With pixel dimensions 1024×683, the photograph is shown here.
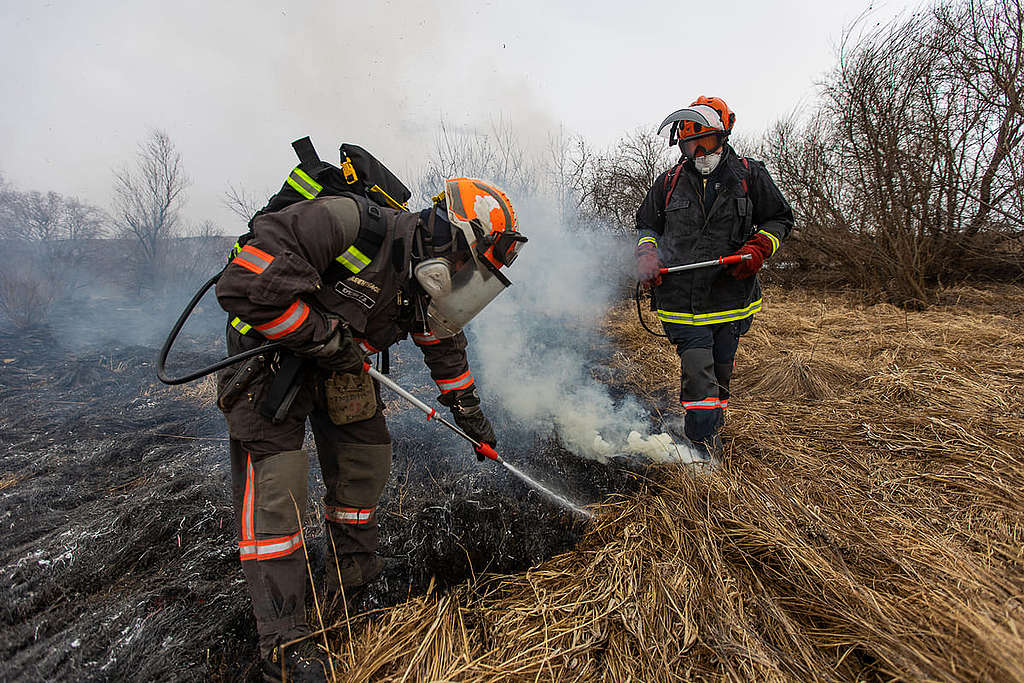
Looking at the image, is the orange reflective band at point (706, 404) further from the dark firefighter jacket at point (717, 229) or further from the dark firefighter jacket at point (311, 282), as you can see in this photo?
the dark firefighter jacket at point (311, 282)

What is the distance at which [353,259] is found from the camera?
1924 millimetres

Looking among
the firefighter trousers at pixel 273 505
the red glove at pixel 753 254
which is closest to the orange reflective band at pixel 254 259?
the firefighter trousers at pixel 273 505

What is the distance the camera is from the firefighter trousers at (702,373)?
9.46 ft

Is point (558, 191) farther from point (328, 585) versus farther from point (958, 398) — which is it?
point (328, 585)

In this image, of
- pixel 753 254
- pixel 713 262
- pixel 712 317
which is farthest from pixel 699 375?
pixel 753 254

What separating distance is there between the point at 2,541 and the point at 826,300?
1221 cm

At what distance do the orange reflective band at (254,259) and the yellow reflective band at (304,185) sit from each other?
399mm

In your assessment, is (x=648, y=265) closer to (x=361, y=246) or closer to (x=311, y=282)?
(x=361, y=246)

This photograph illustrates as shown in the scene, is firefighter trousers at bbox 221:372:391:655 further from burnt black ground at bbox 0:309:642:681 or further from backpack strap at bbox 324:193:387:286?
backpack strap at bbox 324:193:387:286

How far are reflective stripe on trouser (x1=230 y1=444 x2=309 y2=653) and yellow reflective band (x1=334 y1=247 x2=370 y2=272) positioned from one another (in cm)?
79

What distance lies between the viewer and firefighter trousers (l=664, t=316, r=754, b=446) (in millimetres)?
2883

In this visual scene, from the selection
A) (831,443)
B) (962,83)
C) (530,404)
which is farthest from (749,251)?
(962,83)

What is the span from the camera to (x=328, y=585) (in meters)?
2.16

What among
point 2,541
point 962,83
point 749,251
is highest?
point 962,83
